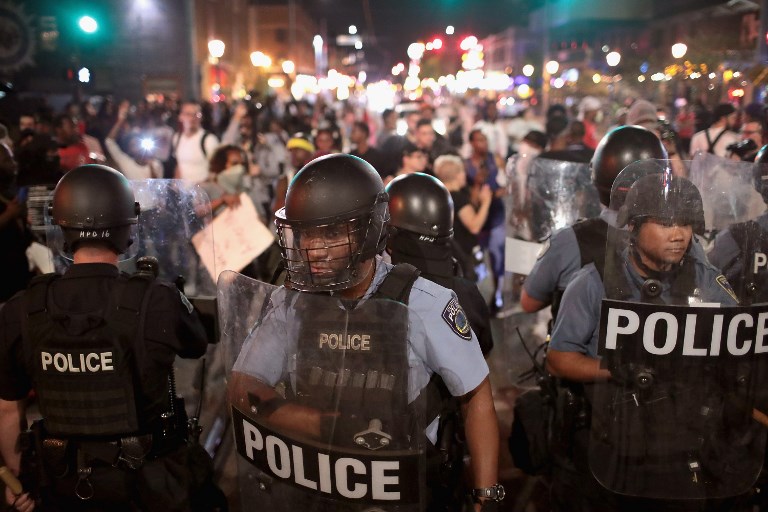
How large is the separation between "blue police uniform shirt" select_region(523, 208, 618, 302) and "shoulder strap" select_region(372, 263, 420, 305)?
1.53 metres

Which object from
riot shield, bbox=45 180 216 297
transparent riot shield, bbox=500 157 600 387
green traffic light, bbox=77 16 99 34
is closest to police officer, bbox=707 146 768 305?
transparent riot shield, bbox=500 157 600 387

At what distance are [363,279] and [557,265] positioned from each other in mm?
1638

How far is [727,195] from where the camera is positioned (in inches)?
117

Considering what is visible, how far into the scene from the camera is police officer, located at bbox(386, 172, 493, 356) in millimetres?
3451

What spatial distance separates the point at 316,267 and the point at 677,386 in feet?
4.24

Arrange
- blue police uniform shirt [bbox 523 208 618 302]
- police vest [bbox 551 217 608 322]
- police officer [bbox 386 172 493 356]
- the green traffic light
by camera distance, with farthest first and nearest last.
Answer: the green traffic light, blue police uniform shirt [bbox 523 208 618 302], police officer [bbox 386 172 493 356], police vest [bbox 551 217 608 322]

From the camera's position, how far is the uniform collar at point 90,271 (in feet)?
8.98

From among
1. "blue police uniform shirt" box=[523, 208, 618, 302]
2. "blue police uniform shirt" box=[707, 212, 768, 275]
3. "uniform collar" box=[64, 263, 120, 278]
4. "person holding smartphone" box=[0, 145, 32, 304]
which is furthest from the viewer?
"person holding smartphone" box=[0, 145, 32, 304]

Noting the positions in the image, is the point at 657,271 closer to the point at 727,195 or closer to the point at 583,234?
the point at 727,195

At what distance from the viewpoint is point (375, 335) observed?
1818mm

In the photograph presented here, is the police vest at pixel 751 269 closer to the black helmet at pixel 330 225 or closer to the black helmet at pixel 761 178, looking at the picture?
the black helmet at pixel 761 178

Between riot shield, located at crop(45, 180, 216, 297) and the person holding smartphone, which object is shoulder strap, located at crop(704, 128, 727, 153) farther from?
the person holding smartphone

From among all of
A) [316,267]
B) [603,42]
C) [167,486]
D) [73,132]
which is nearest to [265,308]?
[316,267]

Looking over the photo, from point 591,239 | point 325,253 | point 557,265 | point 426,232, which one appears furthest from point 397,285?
point 557,265
